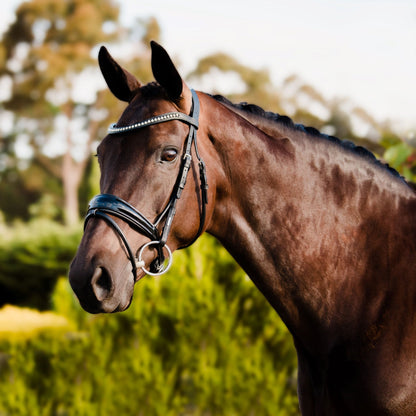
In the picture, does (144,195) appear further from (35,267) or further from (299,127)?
(35,267)

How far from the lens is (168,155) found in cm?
218

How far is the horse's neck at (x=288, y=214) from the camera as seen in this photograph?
2.29 m

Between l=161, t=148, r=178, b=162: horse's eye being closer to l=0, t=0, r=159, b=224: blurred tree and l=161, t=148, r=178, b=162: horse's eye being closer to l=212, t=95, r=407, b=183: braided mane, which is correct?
l=212, t=95, r=407, b=183: braided mane

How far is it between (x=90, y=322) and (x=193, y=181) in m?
3.72

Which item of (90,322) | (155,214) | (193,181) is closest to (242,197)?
(193,181)

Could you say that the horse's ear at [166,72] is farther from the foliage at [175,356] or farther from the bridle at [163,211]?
the foliage at [175,356]

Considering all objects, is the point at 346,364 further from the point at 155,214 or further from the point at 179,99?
the point at 179,99

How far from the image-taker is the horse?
6.85ft

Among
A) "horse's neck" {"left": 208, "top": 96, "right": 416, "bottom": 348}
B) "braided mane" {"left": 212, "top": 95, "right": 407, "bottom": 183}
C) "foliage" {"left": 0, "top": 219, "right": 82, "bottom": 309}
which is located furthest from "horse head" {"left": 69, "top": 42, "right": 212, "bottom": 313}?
"foliage" {"left": 0, "top": 219, "right": 82, "bottom": 309}

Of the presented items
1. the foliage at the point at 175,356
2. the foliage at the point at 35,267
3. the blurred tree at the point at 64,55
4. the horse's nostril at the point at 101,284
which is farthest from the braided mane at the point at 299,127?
the blurred tree at the point at 64,55

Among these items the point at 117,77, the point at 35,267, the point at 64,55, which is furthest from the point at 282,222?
the point at 64,55

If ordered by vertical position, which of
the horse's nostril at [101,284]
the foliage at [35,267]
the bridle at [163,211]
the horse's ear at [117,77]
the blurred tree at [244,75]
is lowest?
the horse's nostril at [101,284]

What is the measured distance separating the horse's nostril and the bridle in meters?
0.13

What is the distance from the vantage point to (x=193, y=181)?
88.2 inches
